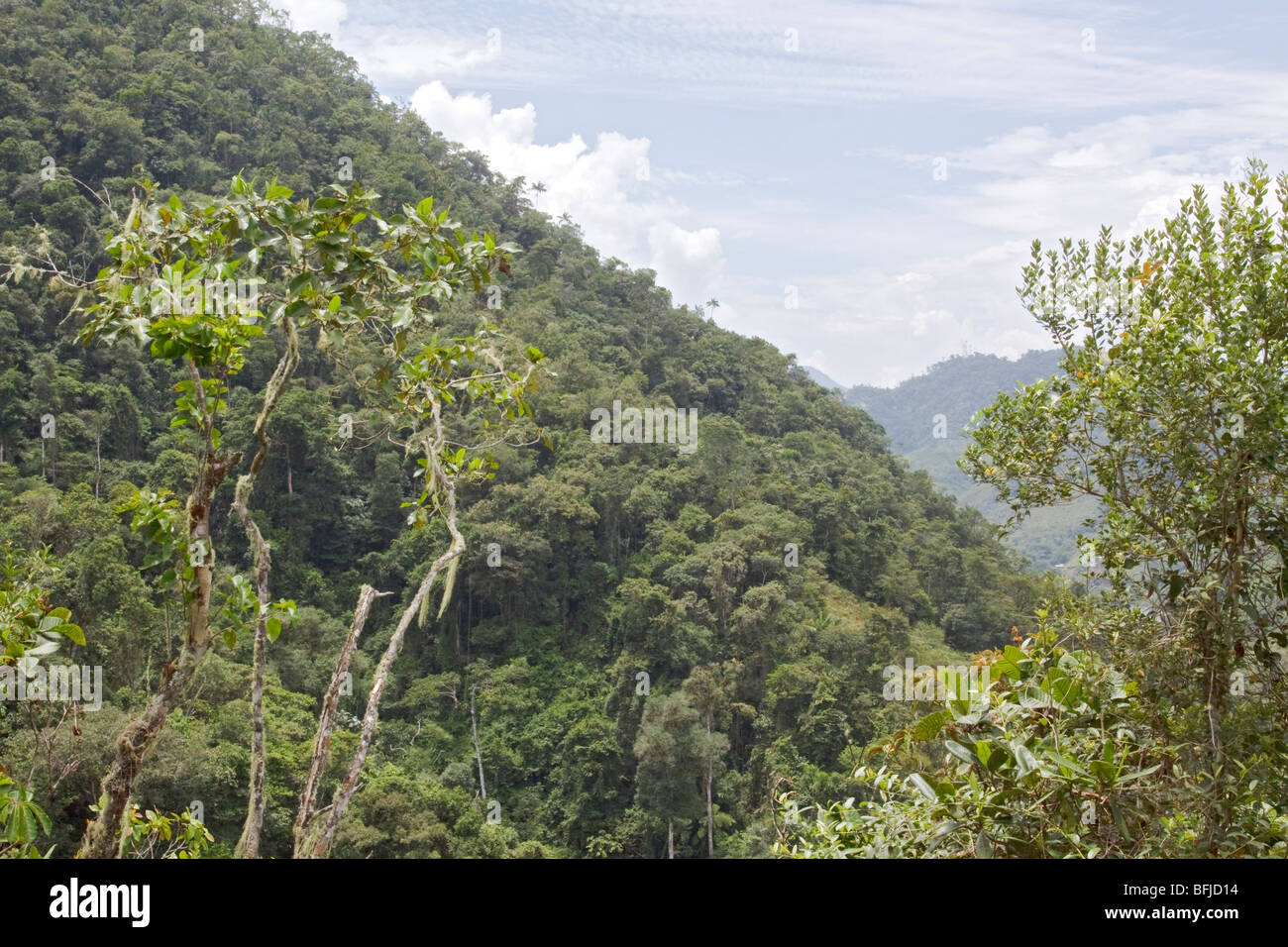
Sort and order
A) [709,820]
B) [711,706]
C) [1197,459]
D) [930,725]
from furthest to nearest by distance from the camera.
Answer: [711,706], [709,820], [1197,459], [930,725]

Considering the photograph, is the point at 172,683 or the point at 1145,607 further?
the point at 1145,607

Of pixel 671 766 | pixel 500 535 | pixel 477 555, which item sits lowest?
pixel 671 766

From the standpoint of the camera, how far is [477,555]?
2008 cm

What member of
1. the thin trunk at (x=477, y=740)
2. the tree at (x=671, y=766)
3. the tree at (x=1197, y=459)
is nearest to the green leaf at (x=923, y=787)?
the tree at (x=1197, y=459)

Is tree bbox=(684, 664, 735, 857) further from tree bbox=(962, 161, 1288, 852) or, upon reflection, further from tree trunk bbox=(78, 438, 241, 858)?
tree trunk bbox=(78, 438, 241, 858)

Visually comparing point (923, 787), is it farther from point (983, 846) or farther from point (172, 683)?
point (172, 683)

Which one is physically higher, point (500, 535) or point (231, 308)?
point (231, 308)

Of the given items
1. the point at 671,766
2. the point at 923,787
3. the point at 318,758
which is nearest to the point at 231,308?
the point at 318,758

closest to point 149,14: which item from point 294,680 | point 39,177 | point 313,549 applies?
point 39,177

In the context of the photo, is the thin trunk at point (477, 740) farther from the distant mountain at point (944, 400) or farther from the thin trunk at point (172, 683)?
the distant mountain at point (944, 400)

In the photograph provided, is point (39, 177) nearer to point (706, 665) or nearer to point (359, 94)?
point (359, 94)
